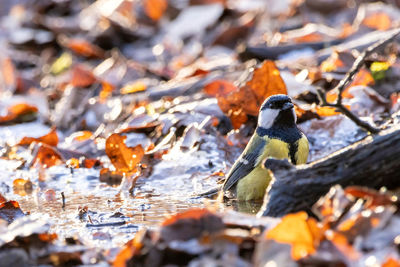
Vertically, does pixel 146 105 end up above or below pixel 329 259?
below

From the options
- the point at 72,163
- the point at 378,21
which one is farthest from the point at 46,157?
the point at 378,21

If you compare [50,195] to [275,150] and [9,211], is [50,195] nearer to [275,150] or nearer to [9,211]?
[9,211]

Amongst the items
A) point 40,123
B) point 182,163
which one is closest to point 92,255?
point 182,163

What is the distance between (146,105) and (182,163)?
Result: 1.48m

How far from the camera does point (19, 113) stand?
6.89 metres

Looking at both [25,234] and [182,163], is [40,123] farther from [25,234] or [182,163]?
[25,234]

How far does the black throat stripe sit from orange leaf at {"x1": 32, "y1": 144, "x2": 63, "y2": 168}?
1.81 m

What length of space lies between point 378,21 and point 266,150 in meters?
3.51

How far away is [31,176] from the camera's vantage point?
16.4 ft

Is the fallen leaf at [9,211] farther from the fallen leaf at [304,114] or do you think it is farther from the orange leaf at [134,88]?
the orange leaf at [134,88]

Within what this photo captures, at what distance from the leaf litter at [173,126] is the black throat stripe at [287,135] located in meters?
0.45

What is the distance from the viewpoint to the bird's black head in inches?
164

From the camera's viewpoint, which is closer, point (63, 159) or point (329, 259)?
point (329, 259)

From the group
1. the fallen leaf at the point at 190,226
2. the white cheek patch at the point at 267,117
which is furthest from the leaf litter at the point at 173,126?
the white cheek patch at the point at 267,117
